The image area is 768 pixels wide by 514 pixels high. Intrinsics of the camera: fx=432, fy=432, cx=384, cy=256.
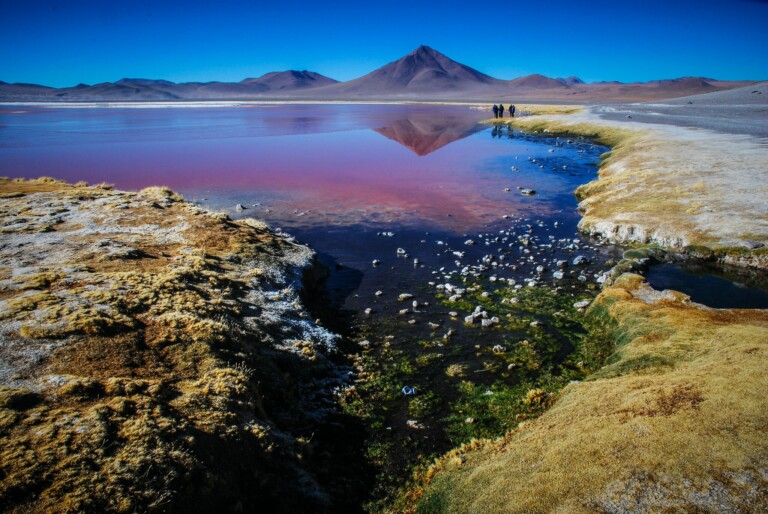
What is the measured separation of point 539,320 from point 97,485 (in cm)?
1189

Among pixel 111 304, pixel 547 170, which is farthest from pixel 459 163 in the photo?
pixel 111 304

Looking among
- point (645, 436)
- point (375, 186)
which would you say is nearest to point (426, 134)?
point (375, 186)

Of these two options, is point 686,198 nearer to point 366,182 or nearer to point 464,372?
point 464,372

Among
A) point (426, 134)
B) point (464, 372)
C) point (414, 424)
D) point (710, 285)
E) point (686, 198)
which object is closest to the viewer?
point (414, 424)

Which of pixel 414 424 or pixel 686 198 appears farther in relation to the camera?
pixel 686 198

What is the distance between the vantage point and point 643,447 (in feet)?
20.0

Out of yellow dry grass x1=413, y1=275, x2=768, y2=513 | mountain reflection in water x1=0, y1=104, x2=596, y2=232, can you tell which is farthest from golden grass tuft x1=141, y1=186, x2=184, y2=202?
yellow dry grass x1=413, y1=275, x2=768, y2=513

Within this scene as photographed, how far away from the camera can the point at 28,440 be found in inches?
233

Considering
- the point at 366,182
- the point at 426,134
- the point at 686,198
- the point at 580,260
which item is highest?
the point at 426,134

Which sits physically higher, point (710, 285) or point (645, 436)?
point (645, 436)

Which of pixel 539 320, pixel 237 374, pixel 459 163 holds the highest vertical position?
pixel 459 163

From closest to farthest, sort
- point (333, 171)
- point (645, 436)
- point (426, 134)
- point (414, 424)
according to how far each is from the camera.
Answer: point (645, 436) → point (414, 424) → point (333, 171) → point (426, 134)

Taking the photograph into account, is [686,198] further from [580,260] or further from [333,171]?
[333,171]

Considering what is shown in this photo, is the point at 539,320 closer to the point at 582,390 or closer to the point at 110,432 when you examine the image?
A: the point at 582,390
